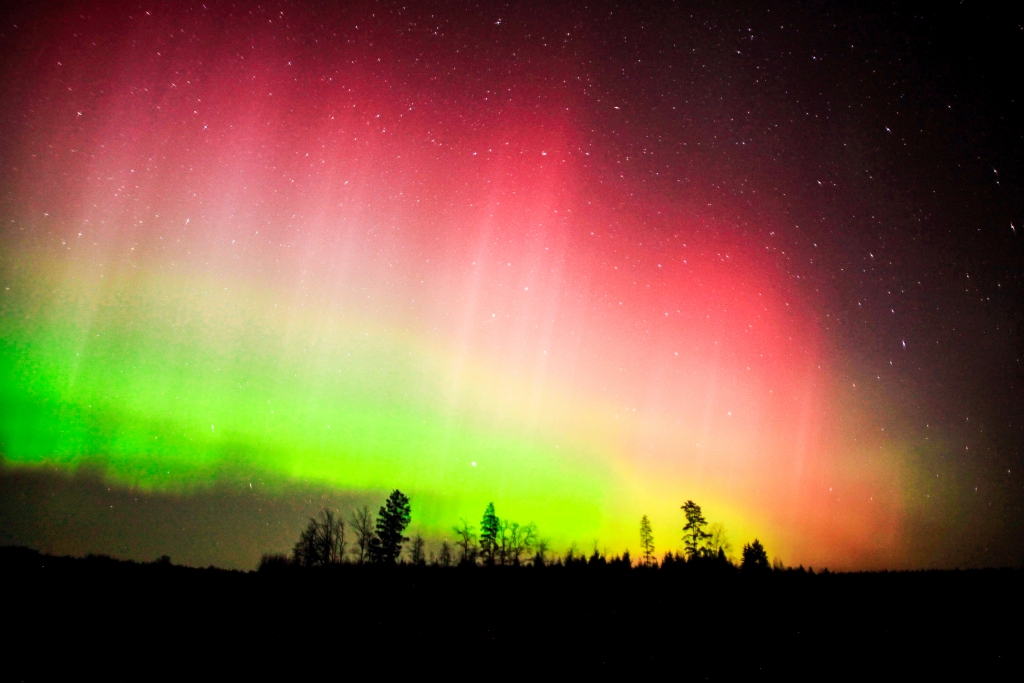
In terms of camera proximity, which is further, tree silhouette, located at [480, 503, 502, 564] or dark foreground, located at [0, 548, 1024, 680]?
tree silhouette, located at [480, 503, 502, 564]

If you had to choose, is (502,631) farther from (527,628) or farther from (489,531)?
(489,531)

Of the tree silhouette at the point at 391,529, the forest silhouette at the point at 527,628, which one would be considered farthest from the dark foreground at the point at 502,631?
the tree silhouette at the point at 391,529

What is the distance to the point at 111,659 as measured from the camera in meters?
9.39

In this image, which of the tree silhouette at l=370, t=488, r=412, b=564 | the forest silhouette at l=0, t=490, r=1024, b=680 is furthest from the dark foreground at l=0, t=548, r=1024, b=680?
the tree silhouette at l=370, t=488, r=412, b=564

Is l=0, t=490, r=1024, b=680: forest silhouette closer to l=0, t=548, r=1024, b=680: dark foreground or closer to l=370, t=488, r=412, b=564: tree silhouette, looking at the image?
l=0, t=548, r=1024, b=680: dark foreground

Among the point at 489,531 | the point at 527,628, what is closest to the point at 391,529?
the point at 489,531

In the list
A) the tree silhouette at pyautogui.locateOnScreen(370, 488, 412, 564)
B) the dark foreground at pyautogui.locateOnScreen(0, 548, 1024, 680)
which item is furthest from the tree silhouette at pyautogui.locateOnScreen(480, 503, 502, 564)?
the dark foreground at pyautogui.locateOnScreen(0, 548, 1024, 680)

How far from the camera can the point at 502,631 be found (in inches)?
595

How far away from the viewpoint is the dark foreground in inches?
377

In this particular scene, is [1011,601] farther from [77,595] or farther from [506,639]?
[77,595]

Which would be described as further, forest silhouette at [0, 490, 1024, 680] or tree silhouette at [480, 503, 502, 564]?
tree silhouette at [480, 503, 502, 564]

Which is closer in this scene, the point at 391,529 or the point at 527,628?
the point at 527,628

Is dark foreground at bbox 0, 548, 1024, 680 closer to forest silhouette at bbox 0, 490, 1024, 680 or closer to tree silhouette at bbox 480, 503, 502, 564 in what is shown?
forest silhouette at bbox 0, 490, 1024, 680

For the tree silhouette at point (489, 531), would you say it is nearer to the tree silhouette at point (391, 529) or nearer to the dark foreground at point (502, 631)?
the tree silhouette at point (391, 529)
